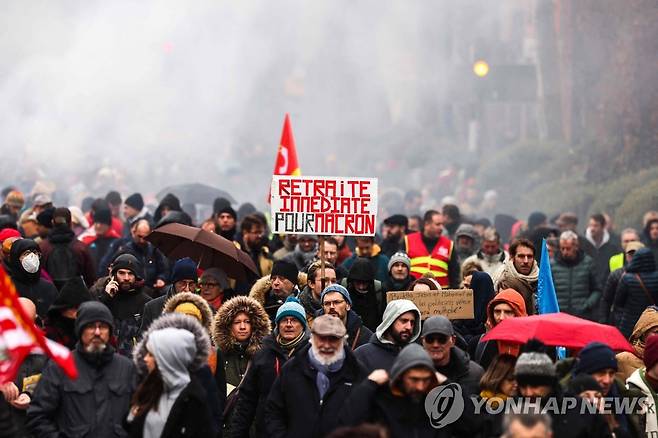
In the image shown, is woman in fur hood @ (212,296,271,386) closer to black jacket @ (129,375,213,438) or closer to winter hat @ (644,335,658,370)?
black jacket @ (129,375,213,438)

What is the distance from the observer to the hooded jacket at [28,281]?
1102 centimetres

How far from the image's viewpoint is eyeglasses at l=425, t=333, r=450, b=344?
8047 millimetres

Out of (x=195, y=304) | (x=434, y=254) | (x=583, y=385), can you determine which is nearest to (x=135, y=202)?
(x=434, y=254)

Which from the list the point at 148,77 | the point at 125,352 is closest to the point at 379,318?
the point at 125,352

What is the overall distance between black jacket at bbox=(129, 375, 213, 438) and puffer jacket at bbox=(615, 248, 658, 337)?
250 inches

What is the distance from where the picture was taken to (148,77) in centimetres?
3831

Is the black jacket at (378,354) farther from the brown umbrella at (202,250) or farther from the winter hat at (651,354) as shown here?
the brown umbrella at (202,250)

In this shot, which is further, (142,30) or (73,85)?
(142,30)

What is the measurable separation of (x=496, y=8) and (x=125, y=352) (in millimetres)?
33464

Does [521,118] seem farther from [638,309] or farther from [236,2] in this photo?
[638,309]

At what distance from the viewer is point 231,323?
31.0ft

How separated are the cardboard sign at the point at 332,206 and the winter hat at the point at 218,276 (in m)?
0.57

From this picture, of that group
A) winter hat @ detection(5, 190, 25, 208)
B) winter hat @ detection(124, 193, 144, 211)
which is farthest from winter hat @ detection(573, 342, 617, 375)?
winter hat @ detection(5, 190, 25, 208)

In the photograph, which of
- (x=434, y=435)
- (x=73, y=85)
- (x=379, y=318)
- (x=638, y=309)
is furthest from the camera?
(x=73, y=85)
